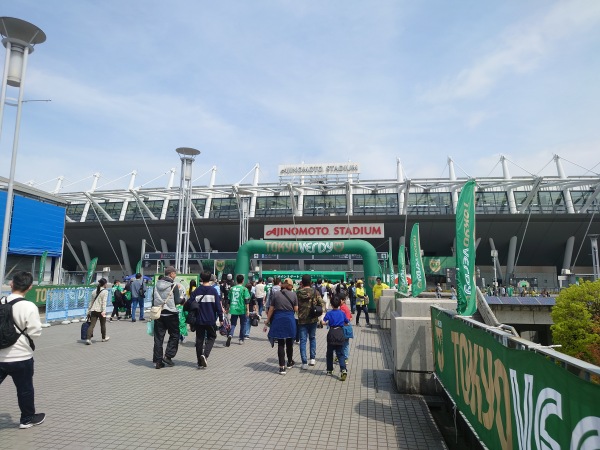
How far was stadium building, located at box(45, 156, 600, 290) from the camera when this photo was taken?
39.9 m

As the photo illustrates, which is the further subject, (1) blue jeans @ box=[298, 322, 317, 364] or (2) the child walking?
(1) blue jeans @ box=[298, 322, 317, 364]

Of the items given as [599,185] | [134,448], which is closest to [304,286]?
[134,448]

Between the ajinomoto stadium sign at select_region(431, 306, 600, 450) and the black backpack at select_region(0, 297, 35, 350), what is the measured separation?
4.87 metres

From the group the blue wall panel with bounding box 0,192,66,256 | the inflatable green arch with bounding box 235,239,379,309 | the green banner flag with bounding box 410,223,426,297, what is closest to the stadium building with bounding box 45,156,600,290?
the blue wall panel with bounding box 0,192,66,256

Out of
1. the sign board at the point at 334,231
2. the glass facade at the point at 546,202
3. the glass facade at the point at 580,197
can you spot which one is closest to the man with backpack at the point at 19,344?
the sign board at the point at 334,231

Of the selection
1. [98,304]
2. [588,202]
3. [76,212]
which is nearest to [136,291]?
[98,304]

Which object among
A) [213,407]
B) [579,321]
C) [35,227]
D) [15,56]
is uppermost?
[15,56]

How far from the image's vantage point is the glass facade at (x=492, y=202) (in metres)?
41.7

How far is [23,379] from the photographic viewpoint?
179 inches

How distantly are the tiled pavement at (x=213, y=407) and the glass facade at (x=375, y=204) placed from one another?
3641 centimetres

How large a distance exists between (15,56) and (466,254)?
11.3 metres

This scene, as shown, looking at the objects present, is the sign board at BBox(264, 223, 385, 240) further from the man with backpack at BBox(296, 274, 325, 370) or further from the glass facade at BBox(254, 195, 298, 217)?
the man with backpack at BBox(296, 274, 325, 370)

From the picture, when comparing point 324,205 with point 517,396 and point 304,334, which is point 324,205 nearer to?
point 304,334

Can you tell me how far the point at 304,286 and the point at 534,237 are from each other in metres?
41.8
